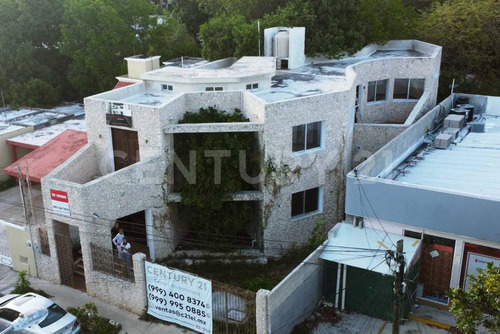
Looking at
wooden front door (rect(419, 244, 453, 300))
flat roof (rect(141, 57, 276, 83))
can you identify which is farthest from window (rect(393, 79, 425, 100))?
wooden front door (rect(419, 244, 453, 300))

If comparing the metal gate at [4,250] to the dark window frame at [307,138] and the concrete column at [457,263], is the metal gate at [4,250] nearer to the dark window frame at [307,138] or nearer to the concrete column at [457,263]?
the dark window frame at [307,138]

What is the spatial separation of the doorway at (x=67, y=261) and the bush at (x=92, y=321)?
210cm

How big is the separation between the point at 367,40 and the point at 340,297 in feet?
69.2

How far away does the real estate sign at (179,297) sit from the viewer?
1681 cm

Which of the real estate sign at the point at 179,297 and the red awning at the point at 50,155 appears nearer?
the real estate sign at the point at 179,297

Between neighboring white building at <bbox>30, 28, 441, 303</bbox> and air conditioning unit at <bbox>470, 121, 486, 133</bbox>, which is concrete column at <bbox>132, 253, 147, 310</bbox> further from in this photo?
air conditioning unit at <bbox>470, 121, 486, 133</bbox>

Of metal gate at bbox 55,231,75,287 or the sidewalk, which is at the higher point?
metal gate at bbox 55,231,75,287

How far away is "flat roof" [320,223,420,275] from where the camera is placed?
17516 mm

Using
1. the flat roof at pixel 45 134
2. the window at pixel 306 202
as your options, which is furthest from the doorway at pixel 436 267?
the flat roof at pixel 45 134

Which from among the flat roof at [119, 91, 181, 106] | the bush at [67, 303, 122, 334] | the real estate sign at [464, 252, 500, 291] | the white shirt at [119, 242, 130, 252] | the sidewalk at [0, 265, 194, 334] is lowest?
the sidewalk at [0, 265, 194, 334]

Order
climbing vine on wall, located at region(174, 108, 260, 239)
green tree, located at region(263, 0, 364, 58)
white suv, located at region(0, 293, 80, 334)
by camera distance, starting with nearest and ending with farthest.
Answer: white suv, located at region(0, 293, 80, 334) → climbing vine on wall, located at region(174, 108, 260, 239) → green tree, located at region(263, 0, 364, 58)

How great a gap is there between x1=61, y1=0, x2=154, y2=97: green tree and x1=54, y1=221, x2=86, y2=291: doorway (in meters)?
17.1

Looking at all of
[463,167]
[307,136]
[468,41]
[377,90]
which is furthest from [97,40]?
[468,41]

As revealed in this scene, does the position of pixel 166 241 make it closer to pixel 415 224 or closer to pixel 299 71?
pixel 415 224
